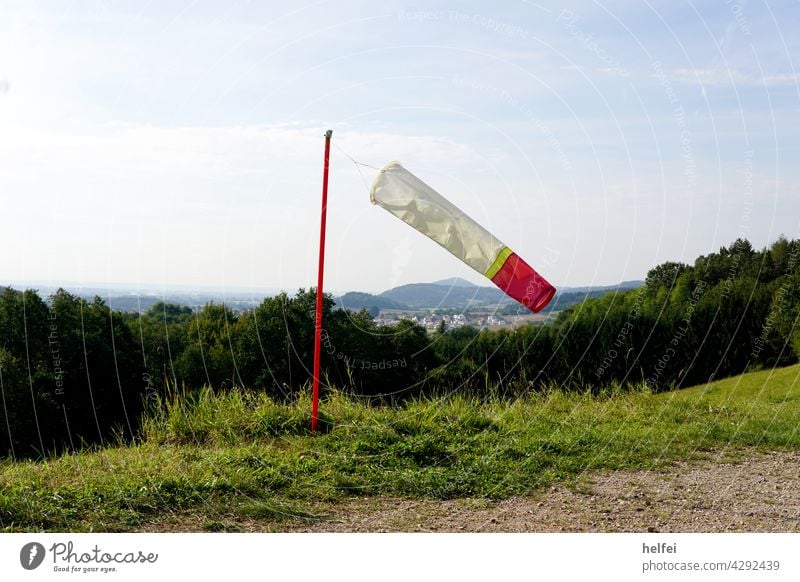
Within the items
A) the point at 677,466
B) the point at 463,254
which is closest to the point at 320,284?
the point at 463,254

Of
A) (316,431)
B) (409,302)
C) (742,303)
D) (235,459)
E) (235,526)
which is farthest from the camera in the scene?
(742,303)

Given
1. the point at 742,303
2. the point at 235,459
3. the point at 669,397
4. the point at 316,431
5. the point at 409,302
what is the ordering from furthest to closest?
the point at 742,303 < the point at 669,397 < the point at 409,302 < the point at 316,431 < the point at 235,459

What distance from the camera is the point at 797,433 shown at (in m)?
7.62

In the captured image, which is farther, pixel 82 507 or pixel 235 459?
pixel 235 459

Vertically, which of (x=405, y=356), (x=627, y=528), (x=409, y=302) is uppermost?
(x=409, y=302)

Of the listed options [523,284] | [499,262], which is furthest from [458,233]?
[523,284]

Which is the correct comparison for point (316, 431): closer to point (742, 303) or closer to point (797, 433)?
point (797, 433)

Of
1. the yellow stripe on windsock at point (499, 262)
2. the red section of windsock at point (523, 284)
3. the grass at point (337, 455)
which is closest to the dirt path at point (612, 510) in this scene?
the grass at point (337, 455)

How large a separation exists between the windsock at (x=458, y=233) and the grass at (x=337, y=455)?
137 centimetres

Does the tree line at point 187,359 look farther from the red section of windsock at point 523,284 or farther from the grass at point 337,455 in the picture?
the red section of windsock at point 523,284

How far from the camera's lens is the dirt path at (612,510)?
16.1 feet

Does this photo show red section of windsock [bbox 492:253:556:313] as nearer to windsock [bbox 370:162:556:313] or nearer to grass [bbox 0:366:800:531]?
windsock [bbox 370:162:556:313]

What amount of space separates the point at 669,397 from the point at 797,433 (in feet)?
5.67

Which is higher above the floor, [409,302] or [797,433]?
[409,302]
